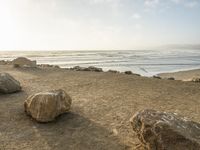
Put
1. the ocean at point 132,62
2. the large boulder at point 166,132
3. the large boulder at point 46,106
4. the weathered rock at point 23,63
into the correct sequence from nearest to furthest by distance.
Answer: the large boulder at point 166,132 → the large boulder at point 46,106 → the weathered rock at point 23,63 → the ocean at point 132,62

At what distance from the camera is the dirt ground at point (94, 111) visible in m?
6.73

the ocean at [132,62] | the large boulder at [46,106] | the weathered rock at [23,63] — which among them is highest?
the large boulder at [46,106]

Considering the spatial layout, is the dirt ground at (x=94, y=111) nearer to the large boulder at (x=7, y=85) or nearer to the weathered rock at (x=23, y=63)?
the large boulder at (x=7, y=85)

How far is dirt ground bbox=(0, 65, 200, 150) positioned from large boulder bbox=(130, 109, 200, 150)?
71cm

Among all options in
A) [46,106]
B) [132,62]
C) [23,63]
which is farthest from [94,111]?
[132,62]

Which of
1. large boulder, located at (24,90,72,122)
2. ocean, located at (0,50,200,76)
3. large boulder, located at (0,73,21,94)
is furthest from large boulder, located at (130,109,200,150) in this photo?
ocean, located at (0,50,200,76)

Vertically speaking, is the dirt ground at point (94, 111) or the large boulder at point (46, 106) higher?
the large boulder at point (46, 106)

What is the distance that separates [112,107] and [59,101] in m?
1.84

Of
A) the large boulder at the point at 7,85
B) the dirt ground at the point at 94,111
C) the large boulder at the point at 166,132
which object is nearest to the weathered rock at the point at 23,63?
the dirt ground at the point at 94,111

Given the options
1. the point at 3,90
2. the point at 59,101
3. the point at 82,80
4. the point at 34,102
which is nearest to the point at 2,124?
the point at 34,102

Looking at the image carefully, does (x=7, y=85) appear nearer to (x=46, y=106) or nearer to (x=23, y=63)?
(x=46, y=106)

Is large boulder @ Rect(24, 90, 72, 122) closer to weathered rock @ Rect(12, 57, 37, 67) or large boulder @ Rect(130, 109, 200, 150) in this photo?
large boulder @ Rect(130, 109, 200, 150)

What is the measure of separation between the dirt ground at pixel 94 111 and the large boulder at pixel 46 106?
0.16 m

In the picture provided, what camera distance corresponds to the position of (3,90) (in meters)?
10.5
